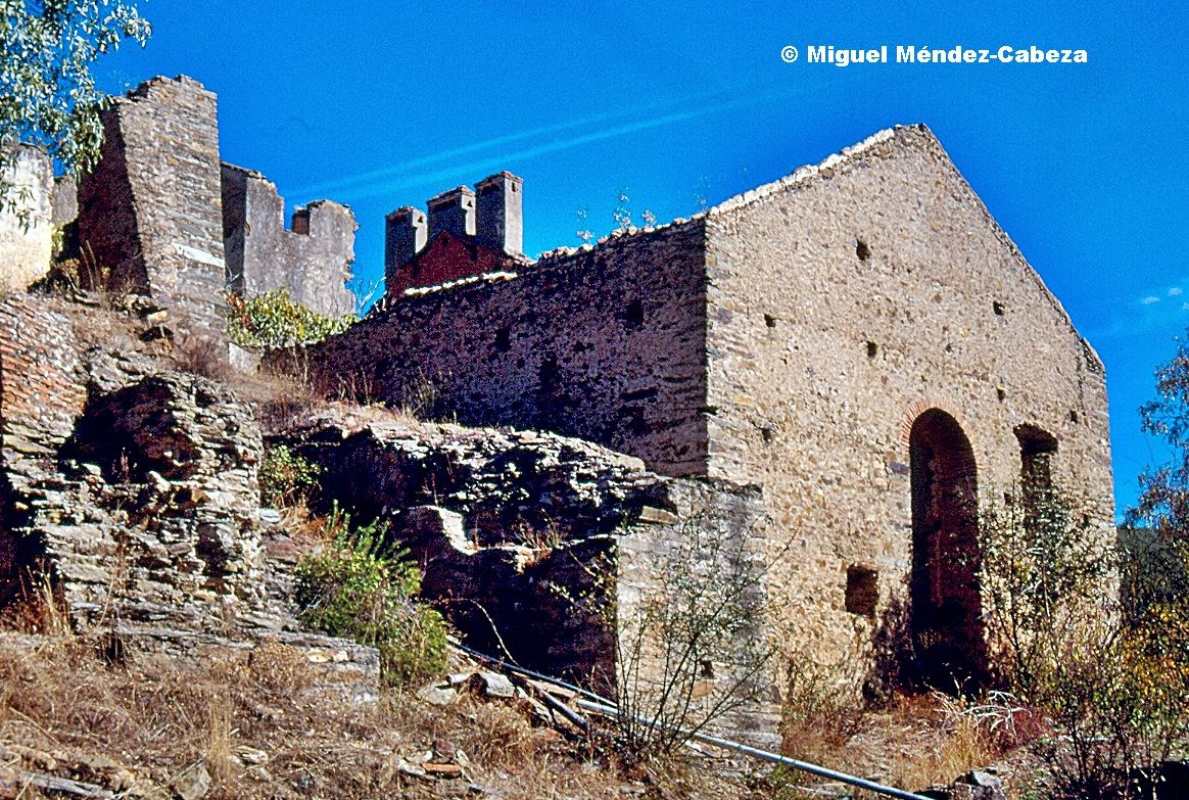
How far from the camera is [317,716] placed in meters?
9.34

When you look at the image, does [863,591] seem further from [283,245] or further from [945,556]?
[283,245]

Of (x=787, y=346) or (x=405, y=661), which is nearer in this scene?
(x=405, y=661)

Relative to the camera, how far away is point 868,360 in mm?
19062

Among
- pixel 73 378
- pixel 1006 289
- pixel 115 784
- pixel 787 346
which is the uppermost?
pixel 1006 289

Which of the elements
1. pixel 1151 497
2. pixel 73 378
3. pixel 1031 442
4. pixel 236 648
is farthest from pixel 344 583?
pixel 1151 497

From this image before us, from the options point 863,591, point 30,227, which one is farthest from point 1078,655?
point 30,227

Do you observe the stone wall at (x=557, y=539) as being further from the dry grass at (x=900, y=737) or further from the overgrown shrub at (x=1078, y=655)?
the overgrown shrub at (x=1078, y=655)

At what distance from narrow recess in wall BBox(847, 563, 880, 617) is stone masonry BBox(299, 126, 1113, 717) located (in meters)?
0.04

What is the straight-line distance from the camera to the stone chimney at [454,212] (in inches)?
1112

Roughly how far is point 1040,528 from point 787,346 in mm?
4479

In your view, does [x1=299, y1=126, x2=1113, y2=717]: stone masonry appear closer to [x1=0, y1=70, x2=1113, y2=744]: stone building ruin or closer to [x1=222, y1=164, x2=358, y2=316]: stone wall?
[x1=0, y1=70, x2=1113, y2=744]: stone building ruin

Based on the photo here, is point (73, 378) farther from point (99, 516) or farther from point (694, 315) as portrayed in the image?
point (694, 315)

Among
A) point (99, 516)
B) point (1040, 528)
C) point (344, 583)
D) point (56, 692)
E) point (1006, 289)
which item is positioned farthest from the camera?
point (1006, 289)

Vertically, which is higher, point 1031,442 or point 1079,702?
point 1031,442
